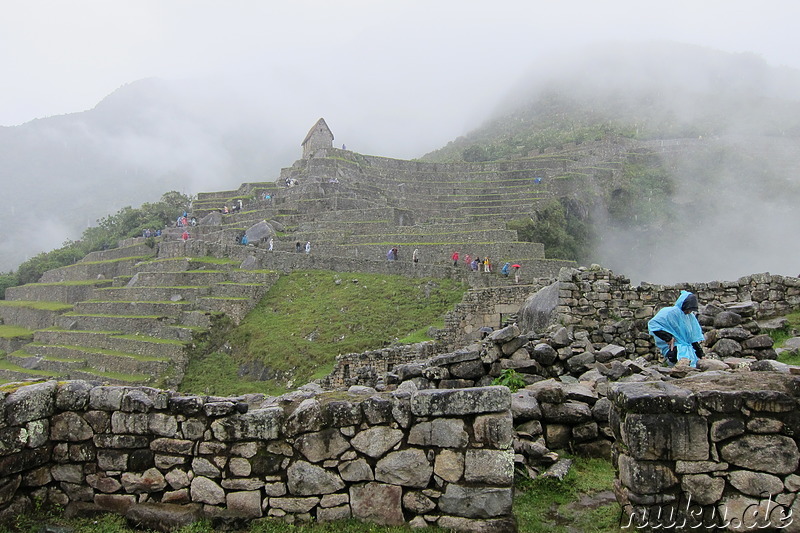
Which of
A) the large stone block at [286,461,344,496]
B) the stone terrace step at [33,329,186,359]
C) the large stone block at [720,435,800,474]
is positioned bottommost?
the stone terrace step at [33,329,186,359]

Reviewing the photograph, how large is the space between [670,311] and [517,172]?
3868 centimetres

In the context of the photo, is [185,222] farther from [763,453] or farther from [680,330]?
[763,453]

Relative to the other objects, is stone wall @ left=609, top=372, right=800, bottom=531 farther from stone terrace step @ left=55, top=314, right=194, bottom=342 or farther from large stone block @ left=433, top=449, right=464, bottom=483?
stone terrace step @ left=55, top=314, right=194, bottom=342

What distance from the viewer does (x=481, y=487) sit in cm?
434

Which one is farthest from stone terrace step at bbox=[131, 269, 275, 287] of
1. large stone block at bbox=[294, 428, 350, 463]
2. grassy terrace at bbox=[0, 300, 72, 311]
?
large stone block at bbox=[294, 428, 350, 463]

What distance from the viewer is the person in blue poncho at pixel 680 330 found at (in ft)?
24.8

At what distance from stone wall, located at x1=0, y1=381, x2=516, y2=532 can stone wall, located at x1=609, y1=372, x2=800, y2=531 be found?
3.44 ft

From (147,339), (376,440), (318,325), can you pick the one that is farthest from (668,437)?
(147,339)

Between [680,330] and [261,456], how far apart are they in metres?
6.04

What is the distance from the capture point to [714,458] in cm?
414

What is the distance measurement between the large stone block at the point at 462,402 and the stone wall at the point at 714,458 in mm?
1023

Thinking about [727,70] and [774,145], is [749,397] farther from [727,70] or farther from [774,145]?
[727,70]

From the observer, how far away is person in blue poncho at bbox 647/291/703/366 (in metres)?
7.55

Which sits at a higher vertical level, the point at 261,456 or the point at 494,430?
the point at 494,430
